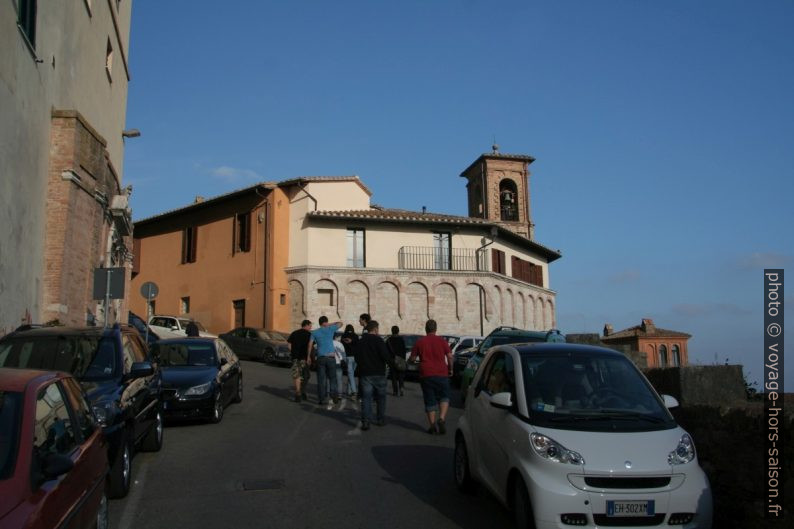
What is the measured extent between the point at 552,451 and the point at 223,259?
33.8m

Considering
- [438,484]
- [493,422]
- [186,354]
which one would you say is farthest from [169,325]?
[493,422]

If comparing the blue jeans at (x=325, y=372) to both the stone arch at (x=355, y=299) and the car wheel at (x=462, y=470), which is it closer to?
the car wheel at (x=462, y=470)

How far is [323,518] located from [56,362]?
376 centimetres

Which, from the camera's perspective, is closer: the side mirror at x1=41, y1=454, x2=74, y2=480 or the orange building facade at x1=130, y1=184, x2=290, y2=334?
the side mirror at x1=41, y1=454, x2=74, y2=480

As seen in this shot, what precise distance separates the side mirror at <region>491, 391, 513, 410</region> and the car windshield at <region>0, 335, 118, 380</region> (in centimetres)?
435

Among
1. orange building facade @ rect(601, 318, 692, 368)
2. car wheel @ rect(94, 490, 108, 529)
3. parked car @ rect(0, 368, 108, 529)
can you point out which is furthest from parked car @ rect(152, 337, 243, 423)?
orange building facade @ rect(601, 318, 692, 368)

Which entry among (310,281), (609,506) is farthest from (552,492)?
(310,281)

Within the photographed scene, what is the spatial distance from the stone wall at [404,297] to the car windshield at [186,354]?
68.0 feet

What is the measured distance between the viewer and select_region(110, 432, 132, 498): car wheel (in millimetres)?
6549

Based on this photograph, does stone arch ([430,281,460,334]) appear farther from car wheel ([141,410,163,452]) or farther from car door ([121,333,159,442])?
car door ([121,333,159,442])

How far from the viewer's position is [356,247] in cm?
3550

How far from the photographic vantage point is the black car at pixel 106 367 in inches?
266

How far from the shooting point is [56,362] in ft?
25.1

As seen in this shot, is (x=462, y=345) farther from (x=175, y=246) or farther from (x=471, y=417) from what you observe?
(x=175, y=246)
